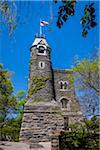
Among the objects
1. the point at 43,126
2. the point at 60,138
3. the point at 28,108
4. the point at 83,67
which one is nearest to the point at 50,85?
the point at 83,67

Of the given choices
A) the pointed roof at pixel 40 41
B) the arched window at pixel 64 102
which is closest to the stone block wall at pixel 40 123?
the arched window at pixel 64 102

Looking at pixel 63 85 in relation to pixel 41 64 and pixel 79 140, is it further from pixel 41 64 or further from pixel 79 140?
pixel 79 140

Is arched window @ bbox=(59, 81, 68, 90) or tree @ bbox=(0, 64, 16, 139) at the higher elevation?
arched window @ bbox=(59, 81, 68, 90)

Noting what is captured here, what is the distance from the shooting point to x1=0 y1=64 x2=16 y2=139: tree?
14812 mm

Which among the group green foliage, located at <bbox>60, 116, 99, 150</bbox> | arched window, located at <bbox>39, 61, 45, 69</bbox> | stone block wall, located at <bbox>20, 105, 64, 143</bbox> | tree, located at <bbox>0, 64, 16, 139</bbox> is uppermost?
arched window, located at <bbox>39, 61, 45, 69</bbox>

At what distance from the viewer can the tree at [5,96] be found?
48.6 ft

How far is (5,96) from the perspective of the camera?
1499 centimetres

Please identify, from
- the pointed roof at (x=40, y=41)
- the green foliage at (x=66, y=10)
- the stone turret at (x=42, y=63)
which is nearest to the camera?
the green foliage at (x=66, y=10)

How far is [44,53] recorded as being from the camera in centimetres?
2806

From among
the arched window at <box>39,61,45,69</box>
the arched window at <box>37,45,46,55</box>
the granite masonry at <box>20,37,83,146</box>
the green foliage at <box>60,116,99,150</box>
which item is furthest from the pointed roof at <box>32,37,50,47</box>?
the green foliage at <box>60,116,99,150</box>

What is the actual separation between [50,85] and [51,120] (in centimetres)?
1491

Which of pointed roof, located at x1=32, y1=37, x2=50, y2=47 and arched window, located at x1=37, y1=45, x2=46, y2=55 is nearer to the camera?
arched window, located at x1=37, y1=45, x2=46, y2=55

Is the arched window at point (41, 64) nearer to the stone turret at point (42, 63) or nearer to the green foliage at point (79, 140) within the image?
the stone turret at point (42, 63)

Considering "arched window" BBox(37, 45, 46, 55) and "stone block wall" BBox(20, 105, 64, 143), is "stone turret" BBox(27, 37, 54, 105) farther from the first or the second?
"stone block wall" BBox(20, 105, 64, 143)
